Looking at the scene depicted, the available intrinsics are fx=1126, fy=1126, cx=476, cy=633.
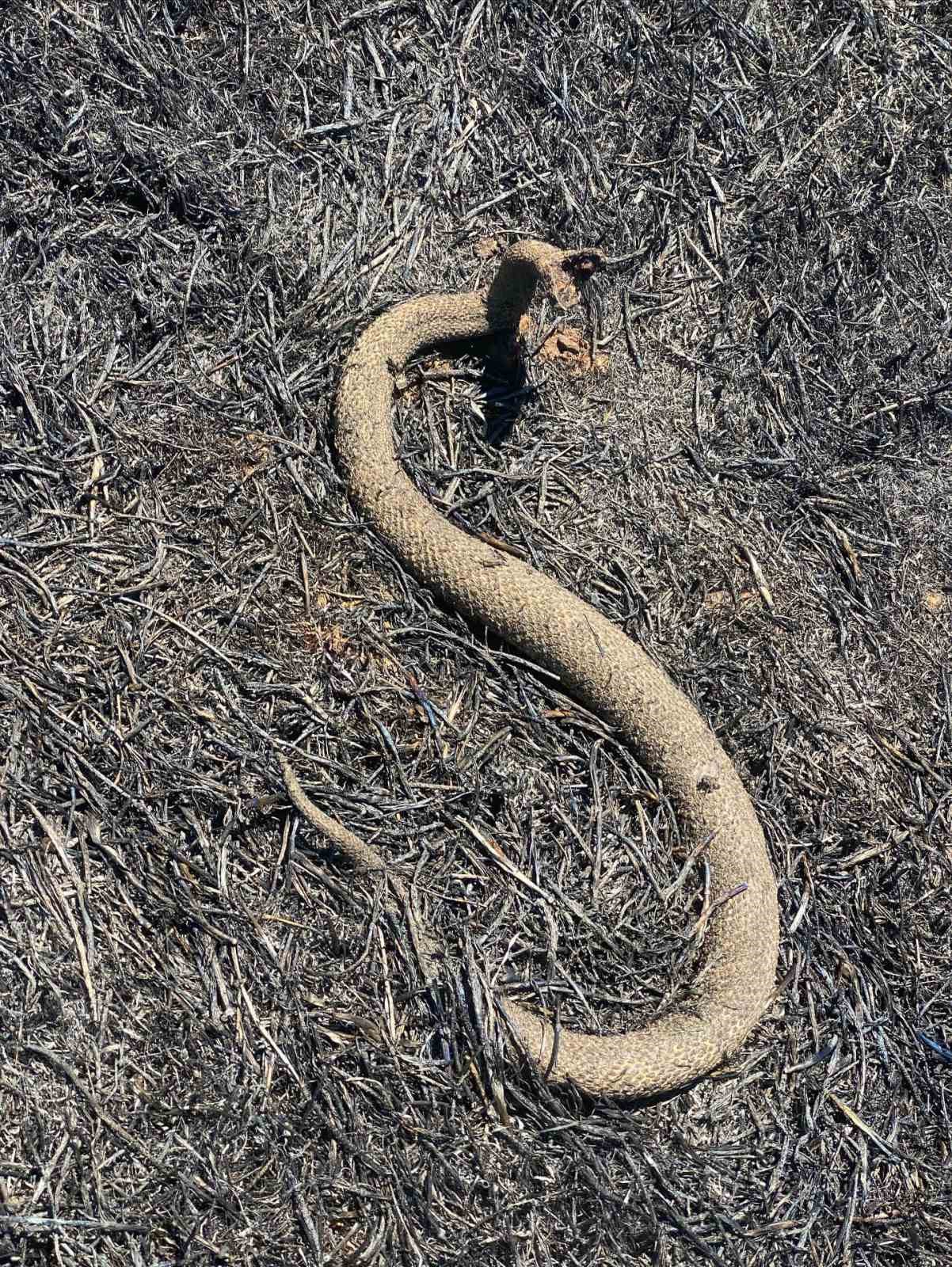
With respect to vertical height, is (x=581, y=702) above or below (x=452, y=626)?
below

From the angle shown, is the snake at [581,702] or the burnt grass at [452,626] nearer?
the burnt grass at [452,626]

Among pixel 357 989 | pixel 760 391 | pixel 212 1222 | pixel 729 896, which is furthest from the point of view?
pixel 760 391

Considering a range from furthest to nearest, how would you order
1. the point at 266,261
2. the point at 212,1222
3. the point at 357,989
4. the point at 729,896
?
1. the point at 266,261
2. the point at 729,896
3. the point at 357,989
4. the point at 212,1222

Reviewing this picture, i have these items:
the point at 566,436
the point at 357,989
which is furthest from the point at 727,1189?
the point at 566,436

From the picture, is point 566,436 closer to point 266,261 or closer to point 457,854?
point 266,261

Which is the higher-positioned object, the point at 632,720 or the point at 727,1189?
the point at 632,720
